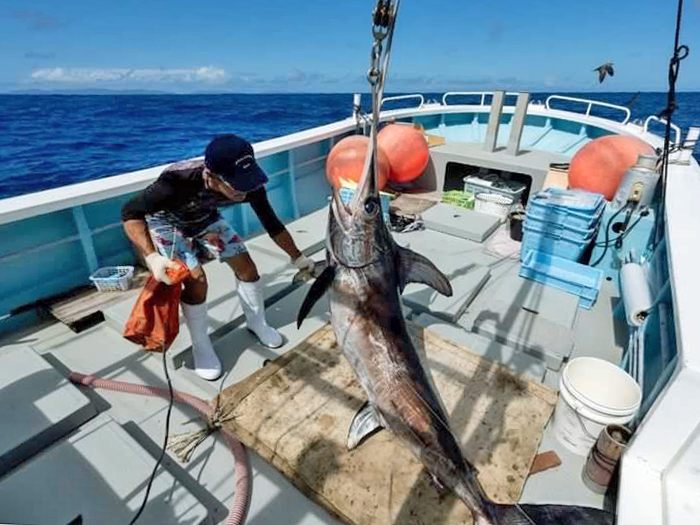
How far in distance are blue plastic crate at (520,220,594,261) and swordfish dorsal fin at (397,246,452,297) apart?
8.31ft

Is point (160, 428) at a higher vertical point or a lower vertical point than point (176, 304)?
lower

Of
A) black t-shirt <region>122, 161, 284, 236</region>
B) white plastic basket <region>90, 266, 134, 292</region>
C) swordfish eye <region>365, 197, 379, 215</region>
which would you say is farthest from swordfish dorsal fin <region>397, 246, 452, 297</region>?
white plastic basket <region>90, 266, 134, 292</region>

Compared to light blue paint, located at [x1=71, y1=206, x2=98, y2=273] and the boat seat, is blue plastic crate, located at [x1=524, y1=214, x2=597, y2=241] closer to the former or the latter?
the boat seat

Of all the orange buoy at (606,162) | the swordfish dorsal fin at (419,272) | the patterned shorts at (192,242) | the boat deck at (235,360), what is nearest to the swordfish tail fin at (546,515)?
the boat deck at (235,360)

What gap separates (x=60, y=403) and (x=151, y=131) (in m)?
22.4

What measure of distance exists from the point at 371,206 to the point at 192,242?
1687mm

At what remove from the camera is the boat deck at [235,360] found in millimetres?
1958

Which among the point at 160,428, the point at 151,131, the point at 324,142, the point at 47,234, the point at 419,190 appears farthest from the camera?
the point at 151,131

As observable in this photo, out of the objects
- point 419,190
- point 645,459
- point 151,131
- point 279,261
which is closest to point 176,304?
point 279,261

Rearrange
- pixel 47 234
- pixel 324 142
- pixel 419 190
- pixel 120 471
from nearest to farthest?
pixel 120 471, pixel 47 234, pixel 324 142, pixel 419 190

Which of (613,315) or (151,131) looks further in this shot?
(151,131)

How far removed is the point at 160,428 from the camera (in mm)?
2473

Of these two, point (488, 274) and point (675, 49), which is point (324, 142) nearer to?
point (488, 274)

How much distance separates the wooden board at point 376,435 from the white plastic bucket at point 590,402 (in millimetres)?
173
